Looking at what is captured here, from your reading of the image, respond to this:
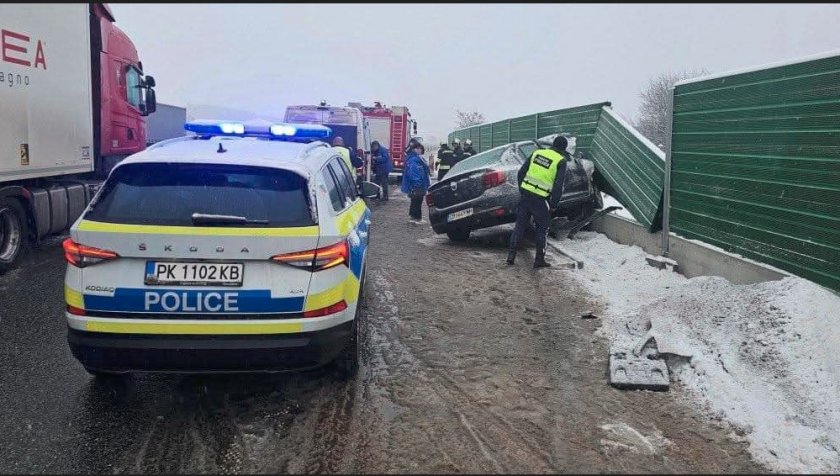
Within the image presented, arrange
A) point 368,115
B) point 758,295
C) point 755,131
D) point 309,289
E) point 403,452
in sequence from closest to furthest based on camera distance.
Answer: point 403,452, point 309,289, point 758,295, point 755,131, point 368,115

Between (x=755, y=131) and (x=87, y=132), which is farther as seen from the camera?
(x=87, y=132)

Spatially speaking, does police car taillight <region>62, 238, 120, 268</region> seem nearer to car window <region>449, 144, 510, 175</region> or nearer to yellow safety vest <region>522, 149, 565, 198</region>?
yellow safety vest <region>522, 149, 565, 198</region>

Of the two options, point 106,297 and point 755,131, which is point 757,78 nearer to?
point 755,131

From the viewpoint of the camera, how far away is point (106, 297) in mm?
3283

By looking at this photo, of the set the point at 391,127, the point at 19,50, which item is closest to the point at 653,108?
the point at 391,127

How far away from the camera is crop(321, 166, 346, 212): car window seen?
4063mm

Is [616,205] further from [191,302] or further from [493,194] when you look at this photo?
[191,302]

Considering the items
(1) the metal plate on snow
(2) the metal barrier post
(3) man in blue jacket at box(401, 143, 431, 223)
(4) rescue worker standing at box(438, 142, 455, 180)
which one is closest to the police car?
(1) the metal plate on snow

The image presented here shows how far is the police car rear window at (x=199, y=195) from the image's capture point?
343 cm

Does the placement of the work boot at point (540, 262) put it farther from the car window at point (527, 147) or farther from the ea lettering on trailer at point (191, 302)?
the ea lettering on trailer at point (191, 302)

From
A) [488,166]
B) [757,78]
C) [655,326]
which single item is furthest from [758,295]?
[488,166]

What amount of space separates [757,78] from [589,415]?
12.8 feet

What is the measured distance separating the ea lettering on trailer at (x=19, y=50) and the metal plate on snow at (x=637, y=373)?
7269 millimetres

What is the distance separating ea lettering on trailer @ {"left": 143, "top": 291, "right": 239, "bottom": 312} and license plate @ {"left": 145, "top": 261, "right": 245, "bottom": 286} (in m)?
0.06
